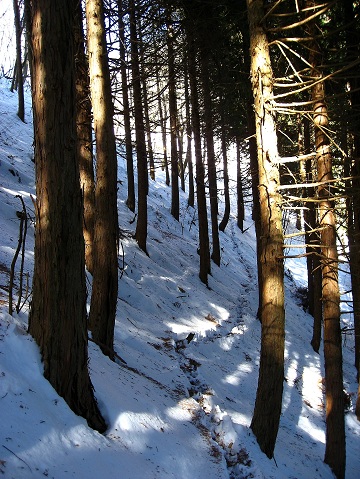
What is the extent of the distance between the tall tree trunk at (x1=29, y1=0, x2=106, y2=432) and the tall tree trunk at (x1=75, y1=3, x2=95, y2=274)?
11.7 ft

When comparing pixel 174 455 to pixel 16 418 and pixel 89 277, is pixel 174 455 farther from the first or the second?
pixel 89 277

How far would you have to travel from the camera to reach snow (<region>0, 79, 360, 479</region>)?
302cm

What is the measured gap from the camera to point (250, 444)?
203 inches

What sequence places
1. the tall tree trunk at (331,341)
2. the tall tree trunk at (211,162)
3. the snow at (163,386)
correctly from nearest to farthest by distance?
the snow at (163,386) < the tall tree trunk at (331,341) < the tall tree trunk at (211,162)

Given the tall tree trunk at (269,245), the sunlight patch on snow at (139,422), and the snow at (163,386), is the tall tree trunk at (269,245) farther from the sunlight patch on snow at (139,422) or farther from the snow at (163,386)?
the sunlight patch on snow at (139,422)

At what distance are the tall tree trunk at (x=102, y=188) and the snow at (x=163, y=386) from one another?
2.17 feet

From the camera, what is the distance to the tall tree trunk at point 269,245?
530cm

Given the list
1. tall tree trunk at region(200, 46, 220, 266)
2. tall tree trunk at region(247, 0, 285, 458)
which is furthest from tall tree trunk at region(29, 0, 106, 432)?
tall tree trunk at region(200, 46, 220, 266)

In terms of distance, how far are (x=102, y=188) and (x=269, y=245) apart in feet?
8.93

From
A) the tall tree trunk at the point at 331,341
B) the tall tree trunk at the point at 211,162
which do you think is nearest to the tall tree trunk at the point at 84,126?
the tall tree trunk at the point at 331,341

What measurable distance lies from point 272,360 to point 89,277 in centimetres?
434

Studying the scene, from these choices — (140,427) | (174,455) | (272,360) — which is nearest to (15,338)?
(140,427)

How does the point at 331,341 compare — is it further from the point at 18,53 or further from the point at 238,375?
the point at 18,53

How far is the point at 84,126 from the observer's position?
770 centimetres
